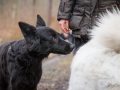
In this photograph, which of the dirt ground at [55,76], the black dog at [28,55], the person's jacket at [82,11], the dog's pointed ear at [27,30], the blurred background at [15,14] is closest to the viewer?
the person's jacket at [82,11]

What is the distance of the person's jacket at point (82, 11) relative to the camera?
3.43 metres

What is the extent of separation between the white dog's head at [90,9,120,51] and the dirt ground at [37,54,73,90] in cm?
335

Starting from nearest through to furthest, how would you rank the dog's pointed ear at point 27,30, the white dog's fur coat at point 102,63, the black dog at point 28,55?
the white dog's fur coat at point 102,63
the dog's pointed ear at point 27,30
the black dog at point 28,55

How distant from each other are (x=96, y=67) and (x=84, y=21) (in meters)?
1.32

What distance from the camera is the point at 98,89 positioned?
7.45ft

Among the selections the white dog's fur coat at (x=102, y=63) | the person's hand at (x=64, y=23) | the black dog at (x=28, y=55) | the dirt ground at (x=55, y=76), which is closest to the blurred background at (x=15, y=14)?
the dirt ground at (x=55, y=76)

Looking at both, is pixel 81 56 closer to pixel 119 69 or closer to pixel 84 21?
pixel 119 69

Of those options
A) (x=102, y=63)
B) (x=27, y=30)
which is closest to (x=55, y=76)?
(x=27, y=30)

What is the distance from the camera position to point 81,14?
3.50 meters

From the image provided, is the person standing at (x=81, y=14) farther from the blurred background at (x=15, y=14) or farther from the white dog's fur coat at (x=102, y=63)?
the blurred background at (x=15, y=14)

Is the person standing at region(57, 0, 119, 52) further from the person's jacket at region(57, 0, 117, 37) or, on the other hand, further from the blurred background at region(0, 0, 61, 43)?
the blurred background at region(0, 0, 61, 43)

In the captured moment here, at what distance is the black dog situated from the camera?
3.69 metres

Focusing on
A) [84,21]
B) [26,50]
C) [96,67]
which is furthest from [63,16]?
[96,67]

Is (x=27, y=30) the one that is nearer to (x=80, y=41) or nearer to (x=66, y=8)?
(x=66, y=8)
